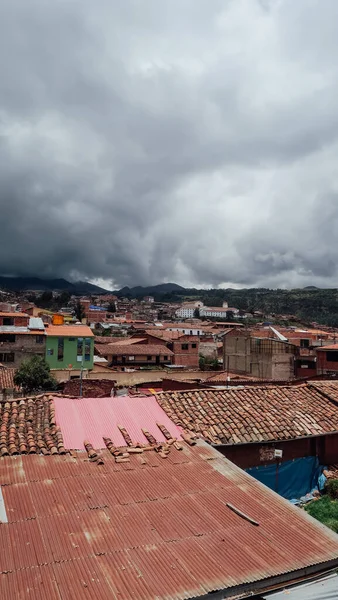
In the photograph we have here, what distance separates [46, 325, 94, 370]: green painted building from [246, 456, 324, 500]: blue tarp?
99.9 ft

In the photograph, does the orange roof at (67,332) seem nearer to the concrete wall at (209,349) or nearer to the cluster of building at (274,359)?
the cluster of building at (274,359)

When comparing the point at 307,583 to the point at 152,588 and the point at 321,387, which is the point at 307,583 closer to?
the point at 152,588

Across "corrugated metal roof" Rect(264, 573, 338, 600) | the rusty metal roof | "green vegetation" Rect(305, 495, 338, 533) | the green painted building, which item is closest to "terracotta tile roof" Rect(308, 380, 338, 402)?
"green vegetation" Rect(305, 495, 338, 533)

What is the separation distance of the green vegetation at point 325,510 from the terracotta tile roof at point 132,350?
35913 millimetres

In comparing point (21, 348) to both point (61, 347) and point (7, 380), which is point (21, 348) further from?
point (7, 380)

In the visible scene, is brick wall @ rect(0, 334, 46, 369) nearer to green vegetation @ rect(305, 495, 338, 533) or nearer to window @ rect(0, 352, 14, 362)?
window @ rect(0, 352, 14, 362)

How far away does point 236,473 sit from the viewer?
28.1ft

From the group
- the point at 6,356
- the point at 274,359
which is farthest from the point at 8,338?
the point at 274,359

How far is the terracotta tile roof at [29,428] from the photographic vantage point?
349 inches

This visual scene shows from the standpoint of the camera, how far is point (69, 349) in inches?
1639

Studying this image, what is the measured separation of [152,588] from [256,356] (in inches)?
1459

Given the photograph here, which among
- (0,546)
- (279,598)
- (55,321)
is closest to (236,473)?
(279,598)

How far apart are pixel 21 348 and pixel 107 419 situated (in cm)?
3137

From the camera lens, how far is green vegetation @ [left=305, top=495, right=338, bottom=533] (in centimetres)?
991
